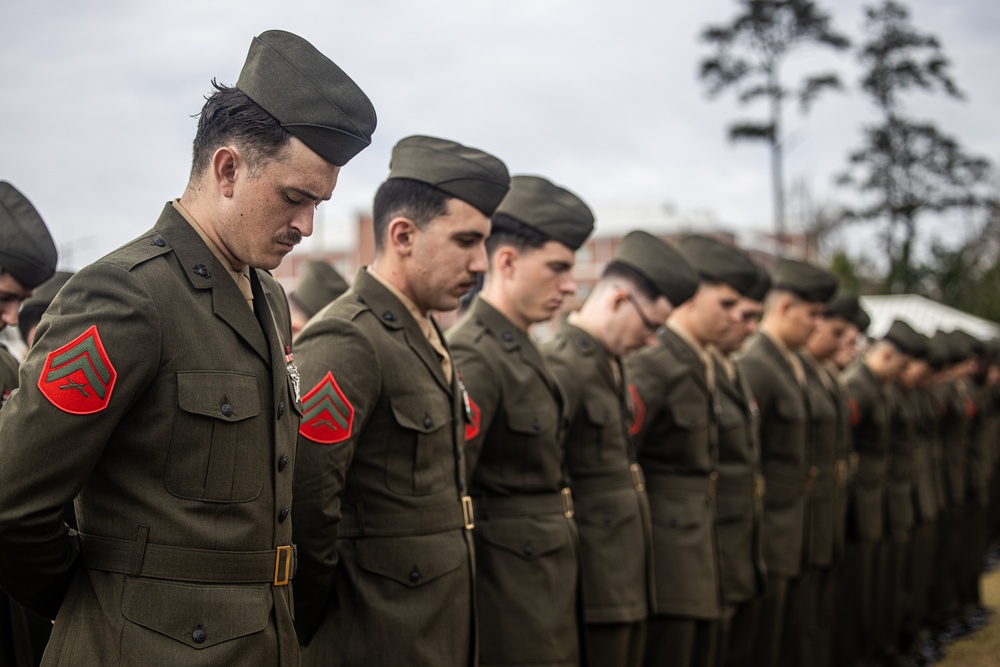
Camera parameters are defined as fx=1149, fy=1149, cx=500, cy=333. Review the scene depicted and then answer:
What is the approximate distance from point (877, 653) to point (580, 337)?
519 centimetres

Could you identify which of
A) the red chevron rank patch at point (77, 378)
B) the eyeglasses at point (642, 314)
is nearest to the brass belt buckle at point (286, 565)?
the red chevron rank patch at point (77, 378)

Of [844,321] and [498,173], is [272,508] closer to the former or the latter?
[498,173]

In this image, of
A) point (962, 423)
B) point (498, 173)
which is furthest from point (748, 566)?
point (962, 423)

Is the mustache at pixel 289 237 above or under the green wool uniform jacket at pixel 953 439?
above

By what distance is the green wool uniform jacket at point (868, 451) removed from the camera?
864cm

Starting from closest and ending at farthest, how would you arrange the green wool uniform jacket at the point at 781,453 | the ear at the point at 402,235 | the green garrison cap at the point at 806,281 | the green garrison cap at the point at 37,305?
the ear at the point at 402,235 → the green garrison cap at the point at 37,305 → the green wool uniform jacket at the point at 781,453 → the green garrison cap at the point at 806,281

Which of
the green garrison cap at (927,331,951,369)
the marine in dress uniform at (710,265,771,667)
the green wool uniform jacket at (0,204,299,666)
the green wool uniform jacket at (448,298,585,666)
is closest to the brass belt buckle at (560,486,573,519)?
the green wool uniform jacket at (448,298,585,666)

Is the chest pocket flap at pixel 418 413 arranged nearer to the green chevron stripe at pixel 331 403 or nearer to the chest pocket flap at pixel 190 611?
the green chevron stripe at pixel 331 403

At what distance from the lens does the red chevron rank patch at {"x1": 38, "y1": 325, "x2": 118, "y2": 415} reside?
240 cm

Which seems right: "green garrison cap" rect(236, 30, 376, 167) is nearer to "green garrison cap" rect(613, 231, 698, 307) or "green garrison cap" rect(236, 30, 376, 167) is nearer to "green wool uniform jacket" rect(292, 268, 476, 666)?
"green wool uniform jacket" rect(292, 268, 476, 666)

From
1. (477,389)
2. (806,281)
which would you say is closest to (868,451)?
(806,281)

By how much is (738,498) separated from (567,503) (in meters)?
1.82

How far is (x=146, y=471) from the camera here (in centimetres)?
252

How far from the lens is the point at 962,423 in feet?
39.8
